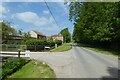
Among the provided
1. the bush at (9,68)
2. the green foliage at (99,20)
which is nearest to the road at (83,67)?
the bush at (9,68)

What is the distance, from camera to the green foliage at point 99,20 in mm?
→ 30609

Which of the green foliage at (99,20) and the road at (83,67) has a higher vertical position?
the green foliage at (99,20)

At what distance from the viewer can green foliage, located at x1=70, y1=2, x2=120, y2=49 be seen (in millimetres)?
30609

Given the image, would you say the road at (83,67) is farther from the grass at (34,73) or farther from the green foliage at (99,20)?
the green foliage at (99,20)

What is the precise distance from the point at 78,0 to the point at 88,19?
532 cm

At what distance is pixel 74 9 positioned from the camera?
172 ft

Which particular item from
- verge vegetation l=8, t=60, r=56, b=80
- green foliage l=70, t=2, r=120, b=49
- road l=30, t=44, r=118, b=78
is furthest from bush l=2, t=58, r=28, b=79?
green foliage l=70, t=2, r=120, b=49

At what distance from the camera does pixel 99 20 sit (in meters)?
39.8

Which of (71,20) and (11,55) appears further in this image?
(71,20)

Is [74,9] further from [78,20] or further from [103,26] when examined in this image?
[103,26]

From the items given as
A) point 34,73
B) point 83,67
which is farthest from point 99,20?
point 34,73

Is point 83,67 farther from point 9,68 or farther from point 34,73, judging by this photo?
point 9,68

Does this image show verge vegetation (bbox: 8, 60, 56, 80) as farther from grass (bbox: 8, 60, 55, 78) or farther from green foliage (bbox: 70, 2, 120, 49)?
green foliage (bbox: 70, 2, 120, 49)

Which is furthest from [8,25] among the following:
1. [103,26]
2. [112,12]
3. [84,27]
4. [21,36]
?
[112,12]
